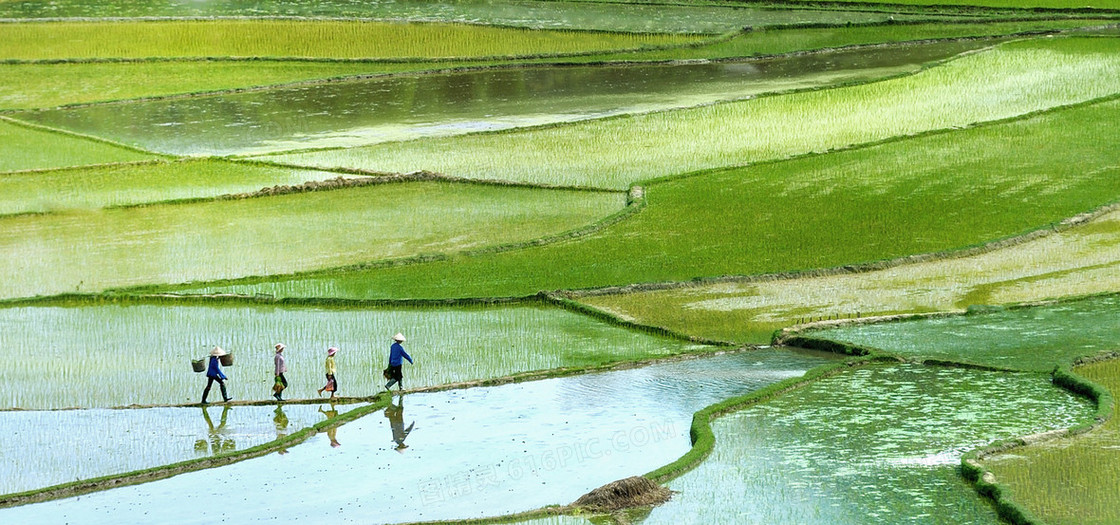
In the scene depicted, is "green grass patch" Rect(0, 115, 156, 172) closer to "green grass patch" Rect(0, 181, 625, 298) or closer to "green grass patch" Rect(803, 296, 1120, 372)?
"green grass patch" Rect(0, 181, 625, 298)

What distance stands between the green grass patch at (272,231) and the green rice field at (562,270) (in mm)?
101

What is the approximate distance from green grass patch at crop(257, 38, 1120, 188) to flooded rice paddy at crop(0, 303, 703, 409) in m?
8.22

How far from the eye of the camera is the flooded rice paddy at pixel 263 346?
1681cm

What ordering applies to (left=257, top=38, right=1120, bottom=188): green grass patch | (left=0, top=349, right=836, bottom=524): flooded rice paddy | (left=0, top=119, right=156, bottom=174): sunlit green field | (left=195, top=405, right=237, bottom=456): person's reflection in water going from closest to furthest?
(left=0, top=349, right=836, bottom=524): flooded rice paddy < (left=195, top=405, right=237, bottom=456): person's reflection in water < (left=257, top=38, right=1120, bottom=188): green grass patch < (left=0, top=119, right=156, bottom=174): sunlit green field

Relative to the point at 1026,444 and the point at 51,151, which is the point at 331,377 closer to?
the point at 1026,444

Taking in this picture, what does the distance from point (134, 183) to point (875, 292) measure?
15282 mm

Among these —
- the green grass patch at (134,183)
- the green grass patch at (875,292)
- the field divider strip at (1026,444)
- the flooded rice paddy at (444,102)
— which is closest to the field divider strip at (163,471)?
the green grass patch at (875,292)

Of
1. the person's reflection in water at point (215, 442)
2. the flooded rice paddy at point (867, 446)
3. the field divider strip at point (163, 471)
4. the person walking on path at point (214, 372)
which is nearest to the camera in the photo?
the flooded rice paddy at point (867, 446)

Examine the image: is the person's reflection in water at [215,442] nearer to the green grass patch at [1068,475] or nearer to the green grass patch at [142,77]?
the green grass patch at [1068,475]

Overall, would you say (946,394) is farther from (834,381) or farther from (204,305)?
(204,305)

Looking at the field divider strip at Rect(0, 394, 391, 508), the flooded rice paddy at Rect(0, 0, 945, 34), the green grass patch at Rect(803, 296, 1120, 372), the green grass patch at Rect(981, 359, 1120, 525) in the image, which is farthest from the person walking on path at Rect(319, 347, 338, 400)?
the flooded rice paddy at Rect(0, 0, 945, 34)

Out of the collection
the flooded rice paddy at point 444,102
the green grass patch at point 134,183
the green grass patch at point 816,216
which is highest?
the flooded rice paddy at point 444,102

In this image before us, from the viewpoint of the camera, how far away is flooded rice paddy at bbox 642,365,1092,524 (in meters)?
11.8

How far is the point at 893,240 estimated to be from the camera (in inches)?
867
